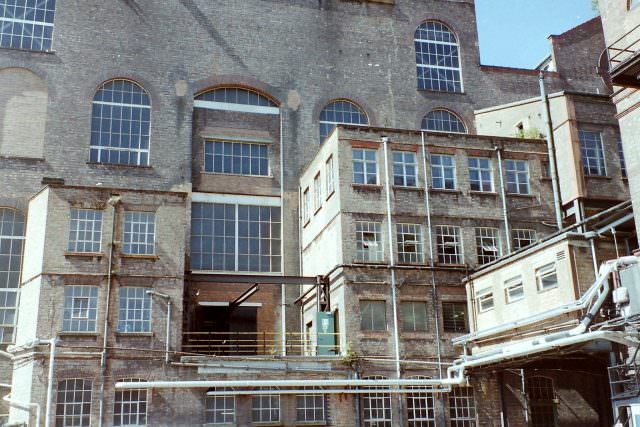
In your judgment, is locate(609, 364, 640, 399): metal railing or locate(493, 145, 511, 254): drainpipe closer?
locate(609, 364, 640, 399): metal railing

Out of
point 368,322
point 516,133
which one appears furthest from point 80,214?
point 516,133

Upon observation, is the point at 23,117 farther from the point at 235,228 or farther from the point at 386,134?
the point at 386,134

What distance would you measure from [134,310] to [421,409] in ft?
36.5

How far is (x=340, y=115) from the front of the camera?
3862cm

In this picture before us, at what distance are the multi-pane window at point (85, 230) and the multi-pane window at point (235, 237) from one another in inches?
255

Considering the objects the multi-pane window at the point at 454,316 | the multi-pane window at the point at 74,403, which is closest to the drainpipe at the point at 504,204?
the multi-pane window at the point at 454,316

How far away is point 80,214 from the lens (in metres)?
28.9

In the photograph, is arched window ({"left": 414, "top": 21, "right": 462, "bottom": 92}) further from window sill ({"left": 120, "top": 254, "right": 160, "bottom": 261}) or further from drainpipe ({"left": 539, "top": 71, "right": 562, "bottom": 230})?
window sill ({"left": 120, "top": 254, "right": 160, "bottom": 261})

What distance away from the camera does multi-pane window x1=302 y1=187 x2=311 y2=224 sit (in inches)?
1384

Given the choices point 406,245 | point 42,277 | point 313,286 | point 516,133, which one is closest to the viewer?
point 42,277

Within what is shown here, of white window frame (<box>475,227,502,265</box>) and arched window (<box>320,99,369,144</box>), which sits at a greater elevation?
arched window (<box>320,99,369,144</box>)

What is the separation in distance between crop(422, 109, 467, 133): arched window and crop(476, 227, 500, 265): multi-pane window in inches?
366

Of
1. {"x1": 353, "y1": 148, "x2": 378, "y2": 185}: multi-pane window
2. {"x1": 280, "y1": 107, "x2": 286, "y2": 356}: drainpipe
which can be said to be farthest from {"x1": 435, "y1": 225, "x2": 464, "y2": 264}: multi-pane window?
{"x1": 280, "y1": 107, "x2": 286, "y2": 356}: drainpipe

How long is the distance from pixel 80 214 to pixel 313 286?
9.96 m
